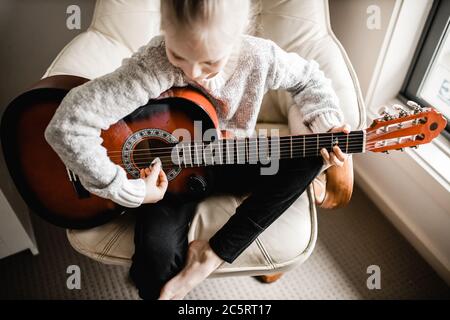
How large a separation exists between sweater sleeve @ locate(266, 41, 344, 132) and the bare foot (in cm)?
38

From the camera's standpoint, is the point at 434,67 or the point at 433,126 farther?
the point at 434,67

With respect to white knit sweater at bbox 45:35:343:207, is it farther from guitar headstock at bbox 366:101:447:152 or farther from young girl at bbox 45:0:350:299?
Result: guitar headstock at bbox 366:101:447:152

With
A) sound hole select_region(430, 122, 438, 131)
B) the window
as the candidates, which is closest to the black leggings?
sound hole select_region(430, 122, 438, 131)

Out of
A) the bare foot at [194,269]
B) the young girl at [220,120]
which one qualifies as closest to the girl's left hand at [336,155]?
the young girl at [220,120]

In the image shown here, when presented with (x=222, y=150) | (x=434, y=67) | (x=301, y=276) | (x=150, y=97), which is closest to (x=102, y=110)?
(x=150, y=97)

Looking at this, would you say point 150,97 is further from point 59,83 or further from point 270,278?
point 270,278

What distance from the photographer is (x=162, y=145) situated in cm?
88

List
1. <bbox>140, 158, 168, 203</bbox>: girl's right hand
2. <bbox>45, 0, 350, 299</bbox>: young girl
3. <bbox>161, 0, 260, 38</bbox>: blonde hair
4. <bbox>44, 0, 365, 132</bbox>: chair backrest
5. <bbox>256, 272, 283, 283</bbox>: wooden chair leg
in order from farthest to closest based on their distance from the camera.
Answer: <bbox>256, 272, 283, 283</bbox>: wooden chair leg < <bbox>44, 0, 365, 132</bbox>: chair backrest < <bbox>140, 158, 168, 203</bbox>: girl's right hand < <bbox>45, 0, 350, 299</bbox>: young girl < <bbox>161, 0, 260, 38</bbox>: blonde hair

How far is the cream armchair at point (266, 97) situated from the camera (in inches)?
34.8

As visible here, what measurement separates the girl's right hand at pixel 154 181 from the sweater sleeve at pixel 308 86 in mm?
324

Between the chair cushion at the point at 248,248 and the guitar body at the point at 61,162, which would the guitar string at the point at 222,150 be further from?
the chair cushion at the point at 248,248

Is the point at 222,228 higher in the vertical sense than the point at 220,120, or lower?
lower

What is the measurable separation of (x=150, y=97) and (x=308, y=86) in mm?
381

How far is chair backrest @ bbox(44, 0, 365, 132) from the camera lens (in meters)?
1.02
